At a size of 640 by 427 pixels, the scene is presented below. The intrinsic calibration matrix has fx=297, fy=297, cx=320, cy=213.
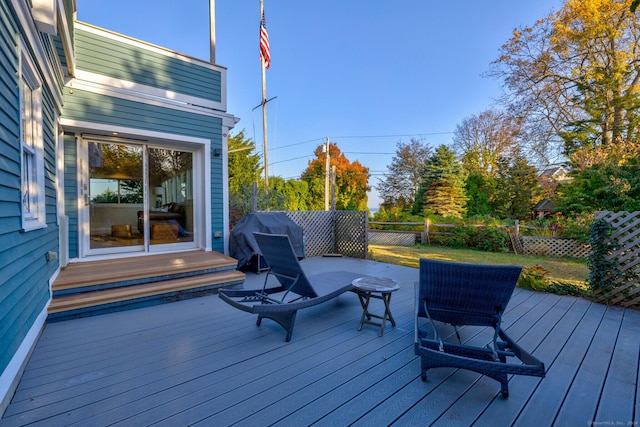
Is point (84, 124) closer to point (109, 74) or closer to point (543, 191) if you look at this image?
point (109, 74)

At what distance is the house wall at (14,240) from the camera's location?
193 centimetres

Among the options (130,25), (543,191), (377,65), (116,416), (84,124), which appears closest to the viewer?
(116,416)

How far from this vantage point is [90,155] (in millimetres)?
4852

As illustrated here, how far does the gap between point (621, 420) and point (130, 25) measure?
43.5 feet

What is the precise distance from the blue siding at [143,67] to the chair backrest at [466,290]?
531cm

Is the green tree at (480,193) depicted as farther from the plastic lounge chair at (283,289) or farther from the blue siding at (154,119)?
the plastic lounge chair at (283,289)

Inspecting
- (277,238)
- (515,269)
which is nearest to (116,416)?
(277,238)

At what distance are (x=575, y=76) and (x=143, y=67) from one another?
16456mm

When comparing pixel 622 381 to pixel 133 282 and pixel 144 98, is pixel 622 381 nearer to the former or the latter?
pixel 133 282

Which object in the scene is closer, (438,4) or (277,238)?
(277,238)

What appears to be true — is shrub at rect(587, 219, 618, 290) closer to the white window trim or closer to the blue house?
the blue house

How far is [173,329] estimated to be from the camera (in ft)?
9.93

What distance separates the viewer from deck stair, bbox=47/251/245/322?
3379 millimetres

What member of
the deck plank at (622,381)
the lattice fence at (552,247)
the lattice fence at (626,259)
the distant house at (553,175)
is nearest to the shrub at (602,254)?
the lattice fence at (626,259)
